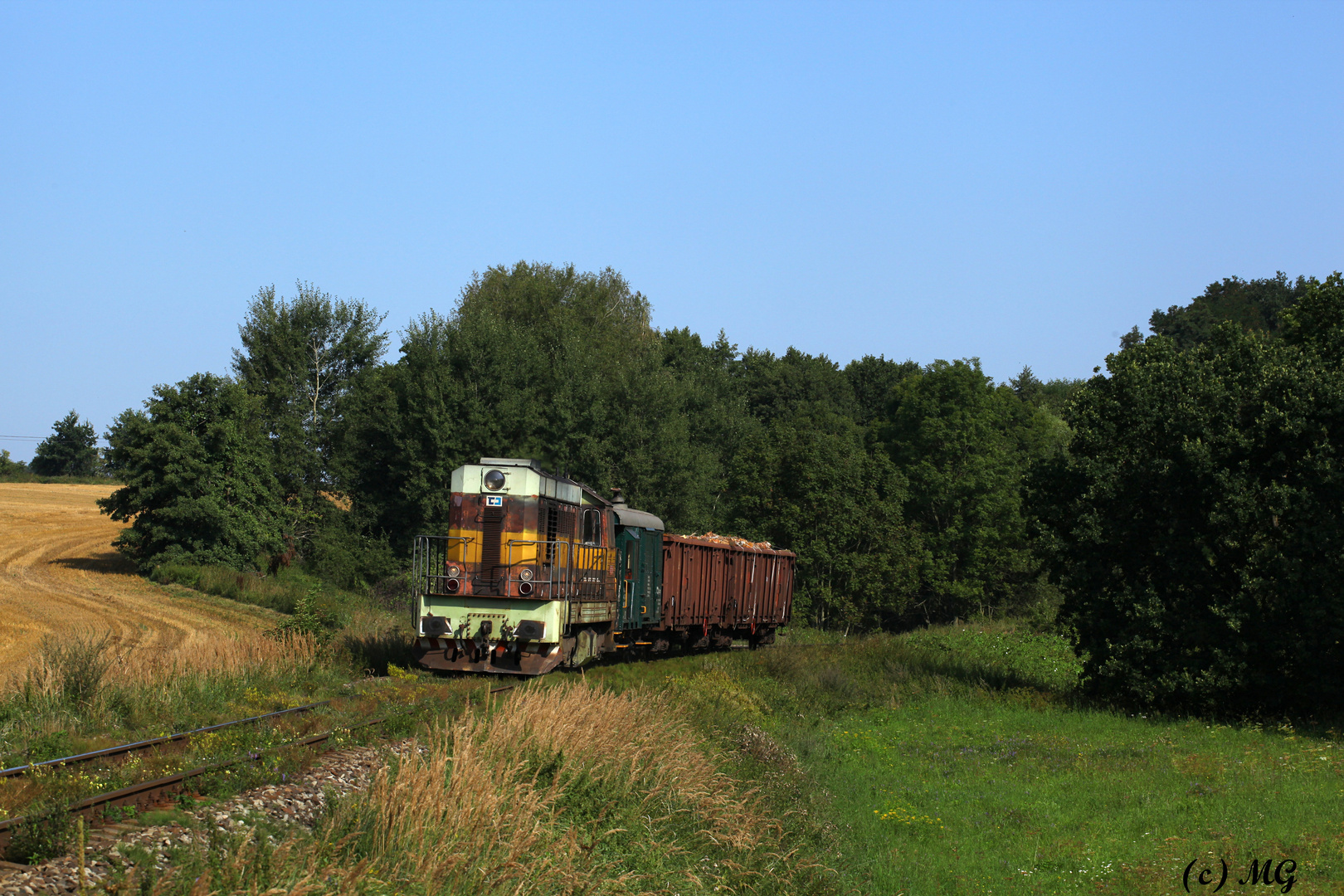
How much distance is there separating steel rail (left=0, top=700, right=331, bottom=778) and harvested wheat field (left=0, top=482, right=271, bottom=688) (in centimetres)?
374

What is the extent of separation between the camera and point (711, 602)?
29594 mm

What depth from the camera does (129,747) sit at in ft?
34.4

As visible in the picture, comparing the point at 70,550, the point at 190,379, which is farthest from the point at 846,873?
the point at 70,550

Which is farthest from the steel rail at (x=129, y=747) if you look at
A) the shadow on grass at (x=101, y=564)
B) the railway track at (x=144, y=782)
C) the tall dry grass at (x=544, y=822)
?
the shadow on grass at (x=101, y=564)

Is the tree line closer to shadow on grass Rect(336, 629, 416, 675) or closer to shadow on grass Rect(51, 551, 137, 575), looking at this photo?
shadow on grass Rect(51, 551, 137, 575)

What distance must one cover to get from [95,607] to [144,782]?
25.7 metres

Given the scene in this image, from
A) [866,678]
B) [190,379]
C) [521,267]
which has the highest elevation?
[521,267]

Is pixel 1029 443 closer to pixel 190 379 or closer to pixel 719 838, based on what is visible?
pixel 190 379

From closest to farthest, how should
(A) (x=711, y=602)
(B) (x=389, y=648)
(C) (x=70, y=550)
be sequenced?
1. (B) (x=389, y=648)
2. (A) (x=711, y=602)
3. (C) (x=70, y=550)

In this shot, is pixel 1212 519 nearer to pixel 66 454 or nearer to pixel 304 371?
pixel 304 371

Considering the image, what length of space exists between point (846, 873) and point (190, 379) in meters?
37.9

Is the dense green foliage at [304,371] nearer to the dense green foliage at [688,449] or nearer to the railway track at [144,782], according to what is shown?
the dense green foliage at [688,449]

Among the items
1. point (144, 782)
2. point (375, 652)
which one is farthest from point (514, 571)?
point (144, 782)

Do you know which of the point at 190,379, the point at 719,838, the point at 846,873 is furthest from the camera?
the point at 190,379
